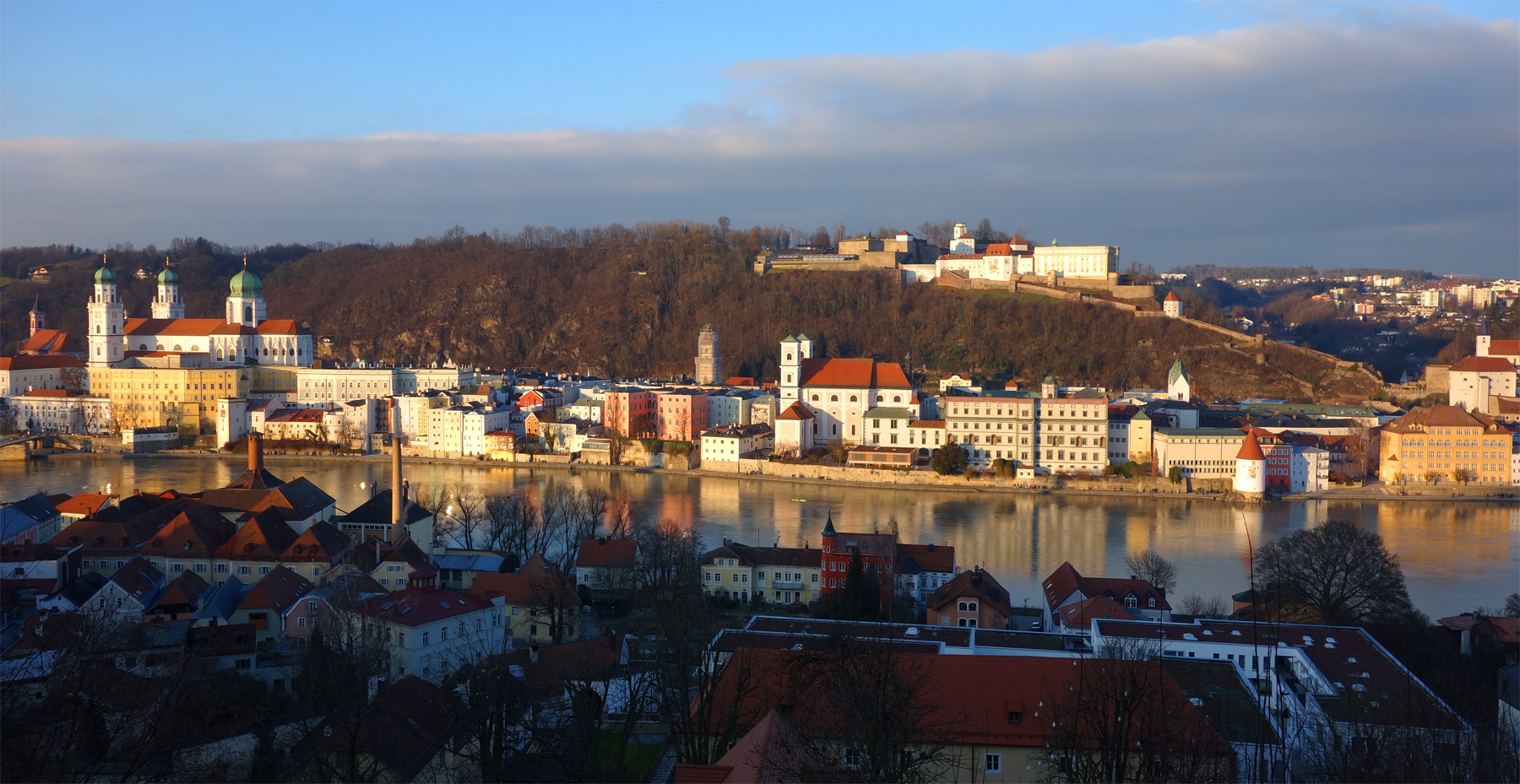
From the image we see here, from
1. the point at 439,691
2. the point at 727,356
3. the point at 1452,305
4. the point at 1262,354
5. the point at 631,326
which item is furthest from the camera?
the point at 1452,305

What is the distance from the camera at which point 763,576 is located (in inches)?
369

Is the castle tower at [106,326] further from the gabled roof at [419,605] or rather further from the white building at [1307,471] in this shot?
the white building at [1307,471]

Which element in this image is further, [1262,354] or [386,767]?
[1262,354]

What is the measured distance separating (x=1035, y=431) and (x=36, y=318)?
24280 mm

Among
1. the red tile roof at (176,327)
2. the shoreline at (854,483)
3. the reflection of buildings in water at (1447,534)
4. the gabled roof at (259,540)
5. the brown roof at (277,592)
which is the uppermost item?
the red tile roof at (176,327)

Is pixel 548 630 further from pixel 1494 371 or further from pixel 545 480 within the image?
pixel 1494 371

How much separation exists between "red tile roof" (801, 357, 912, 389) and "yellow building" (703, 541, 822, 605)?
991 cm

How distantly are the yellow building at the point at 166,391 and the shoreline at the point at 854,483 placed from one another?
198cm

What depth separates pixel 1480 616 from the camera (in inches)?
305

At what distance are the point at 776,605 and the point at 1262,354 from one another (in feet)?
58.1

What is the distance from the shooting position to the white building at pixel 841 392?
1914 centimetres

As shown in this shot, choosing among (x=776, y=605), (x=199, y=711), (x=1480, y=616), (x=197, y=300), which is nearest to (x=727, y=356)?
(x=197, y=300)

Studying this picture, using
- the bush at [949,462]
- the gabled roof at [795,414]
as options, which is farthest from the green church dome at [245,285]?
the bush at [949,462]

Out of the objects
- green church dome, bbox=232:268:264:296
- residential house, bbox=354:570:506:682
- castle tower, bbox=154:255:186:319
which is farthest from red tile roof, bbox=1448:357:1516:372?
castle tower, bbox=154:255:186:319
